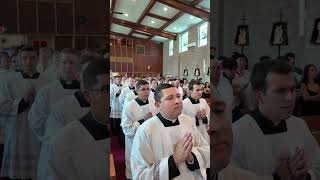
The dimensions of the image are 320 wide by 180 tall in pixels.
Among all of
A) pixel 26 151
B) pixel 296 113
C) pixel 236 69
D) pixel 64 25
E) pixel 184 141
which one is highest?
pixel 64 25

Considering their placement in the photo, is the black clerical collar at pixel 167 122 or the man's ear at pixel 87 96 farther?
the black clerical collar at pixel 167 122

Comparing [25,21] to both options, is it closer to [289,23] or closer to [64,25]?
[64,25]

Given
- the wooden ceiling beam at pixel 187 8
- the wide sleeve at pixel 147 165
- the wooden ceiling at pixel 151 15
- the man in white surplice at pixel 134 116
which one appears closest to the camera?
the wooden ceiling beam at pixel 187 8

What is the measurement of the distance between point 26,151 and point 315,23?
960 millimetres

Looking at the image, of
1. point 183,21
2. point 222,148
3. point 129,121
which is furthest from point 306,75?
point 129,121

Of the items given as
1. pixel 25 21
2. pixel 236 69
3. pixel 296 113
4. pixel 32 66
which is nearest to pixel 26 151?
pixel 32 66

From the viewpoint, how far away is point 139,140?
1909 millimetres

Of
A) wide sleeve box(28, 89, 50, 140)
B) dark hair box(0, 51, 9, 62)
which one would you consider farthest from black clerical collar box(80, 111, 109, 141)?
dark hair box(0, 51, 9, 62)

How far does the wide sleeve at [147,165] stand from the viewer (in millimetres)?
1769

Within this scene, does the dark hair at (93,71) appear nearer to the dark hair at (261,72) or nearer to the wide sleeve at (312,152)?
the dark hair at (261,72)

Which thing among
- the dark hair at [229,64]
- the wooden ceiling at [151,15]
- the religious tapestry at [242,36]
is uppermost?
the wooden ceiling at [151,15]

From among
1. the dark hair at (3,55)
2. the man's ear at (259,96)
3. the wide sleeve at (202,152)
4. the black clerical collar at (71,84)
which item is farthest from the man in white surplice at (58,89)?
the wide sleeve at (202,152)

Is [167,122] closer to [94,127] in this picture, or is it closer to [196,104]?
[94,127]

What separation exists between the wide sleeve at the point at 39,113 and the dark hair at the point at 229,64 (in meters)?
0.54
